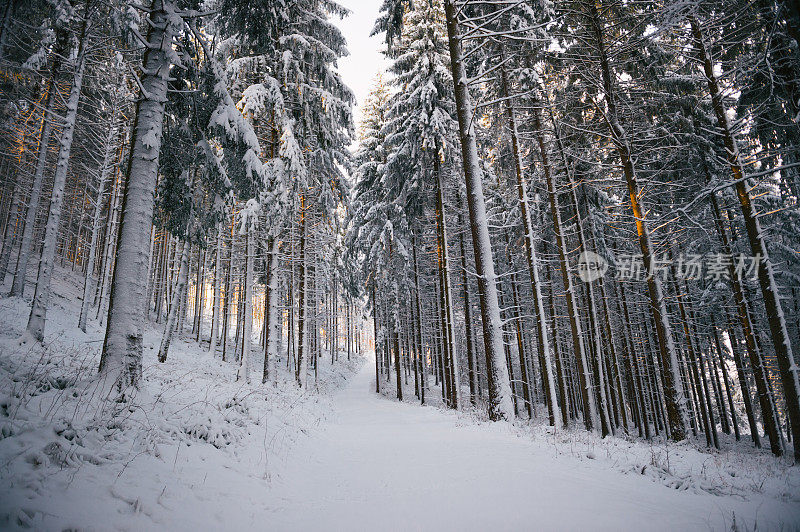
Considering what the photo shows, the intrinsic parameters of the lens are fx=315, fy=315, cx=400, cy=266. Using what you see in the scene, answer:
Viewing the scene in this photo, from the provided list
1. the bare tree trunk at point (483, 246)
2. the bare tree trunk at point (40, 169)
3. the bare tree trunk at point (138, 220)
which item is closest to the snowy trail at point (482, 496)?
the bare tree trunk at point (483, 246)

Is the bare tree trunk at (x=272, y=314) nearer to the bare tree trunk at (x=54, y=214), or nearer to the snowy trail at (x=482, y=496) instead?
the bare tree trunk at (x=54, y=214)

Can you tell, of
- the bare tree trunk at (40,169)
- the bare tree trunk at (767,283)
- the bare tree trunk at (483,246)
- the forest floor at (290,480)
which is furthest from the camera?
the bare tree trunk at (40,169)

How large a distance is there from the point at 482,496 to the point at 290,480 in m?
2.56

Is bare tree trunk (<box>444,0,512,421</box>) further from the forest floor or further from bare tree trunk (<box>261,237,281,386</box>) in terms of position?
bare tree trunk (<box>261,237,281,386</box>)

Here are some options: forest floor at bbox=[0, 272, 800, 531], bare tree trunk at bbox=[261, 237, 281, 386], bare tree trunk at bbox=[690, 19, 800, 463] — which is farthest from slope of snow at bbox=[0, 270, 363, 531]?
bare tree trunk at bbox=[690, 19, 800, 463]

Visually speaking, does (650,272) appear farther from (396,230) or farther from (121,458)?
(396,230)

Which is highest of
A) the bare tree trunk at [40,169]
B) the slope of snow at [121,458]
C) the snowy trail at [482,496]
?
the bare tree trunk at [40,169]

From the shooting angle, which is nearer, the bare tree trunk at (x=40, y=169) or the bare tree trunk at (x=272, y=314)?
the bare tree trunk at (x=40, y=169)

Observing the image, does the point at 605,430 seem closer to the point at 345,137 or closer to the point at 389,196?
the point at 389,196

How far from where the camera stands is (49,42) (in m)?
10.4

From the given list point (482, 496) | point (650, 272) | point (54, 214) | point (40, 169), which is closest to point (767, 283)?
point (650, 272)

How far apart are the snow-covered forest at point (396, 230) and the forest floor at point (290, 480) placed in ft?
0.11

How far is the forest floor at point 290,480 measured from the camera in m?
2.55

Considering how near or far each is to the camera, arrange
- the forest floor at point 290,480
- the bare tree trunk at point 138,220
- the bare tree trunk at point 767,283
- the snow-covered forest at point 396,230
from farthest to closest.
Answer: the bare tree trunk at point 767,283 < the bare tree trunk at point 138,220 < the snow-covered forest at point 396,230 < the forest floor at point 290,480
